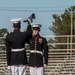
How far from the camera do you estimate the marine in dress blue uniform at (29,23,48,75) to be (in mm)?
10945

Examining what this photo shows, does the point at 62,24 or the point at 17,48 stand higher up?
the point at 17,48

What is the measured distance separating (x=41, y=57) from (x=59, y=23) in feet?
142

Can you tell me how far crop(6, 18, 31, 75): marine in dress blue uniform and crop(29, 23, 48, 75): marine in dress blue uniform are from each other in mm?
218

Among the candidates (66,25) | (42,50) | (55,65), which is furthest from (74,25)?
(42,50)

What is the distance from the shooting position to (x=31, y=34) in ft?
35.6

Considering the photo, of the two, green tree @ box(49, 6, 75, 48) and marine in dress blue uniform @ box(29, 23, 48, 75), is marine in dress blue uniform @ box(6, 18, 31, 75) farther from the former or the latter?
green tree @ box(49, 6, 75, 48)

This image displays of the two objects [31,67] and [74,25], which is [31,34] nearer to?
[31,67]

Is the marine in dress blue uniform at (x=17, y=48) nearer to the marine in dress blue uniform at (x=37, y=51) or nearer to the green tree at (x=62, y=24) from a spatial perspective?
the marine in dress blue uniform at (x=37, y=51)

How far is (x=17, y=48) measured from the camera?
35.2 feet

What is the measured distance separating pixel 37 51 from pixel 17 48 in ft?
1.73

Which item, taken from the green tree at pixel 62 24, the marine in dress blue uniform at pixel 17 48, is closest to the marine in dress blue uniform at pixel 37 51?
the marine in dress blue uniform at pixel 17 48

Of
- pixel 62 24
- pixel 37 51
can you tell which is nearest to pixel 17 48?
pixel 37 51

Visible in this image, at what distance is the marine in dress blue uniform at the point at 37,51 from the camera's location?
10.9m

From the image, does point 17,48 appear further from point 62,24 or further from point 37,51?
point 62,24
